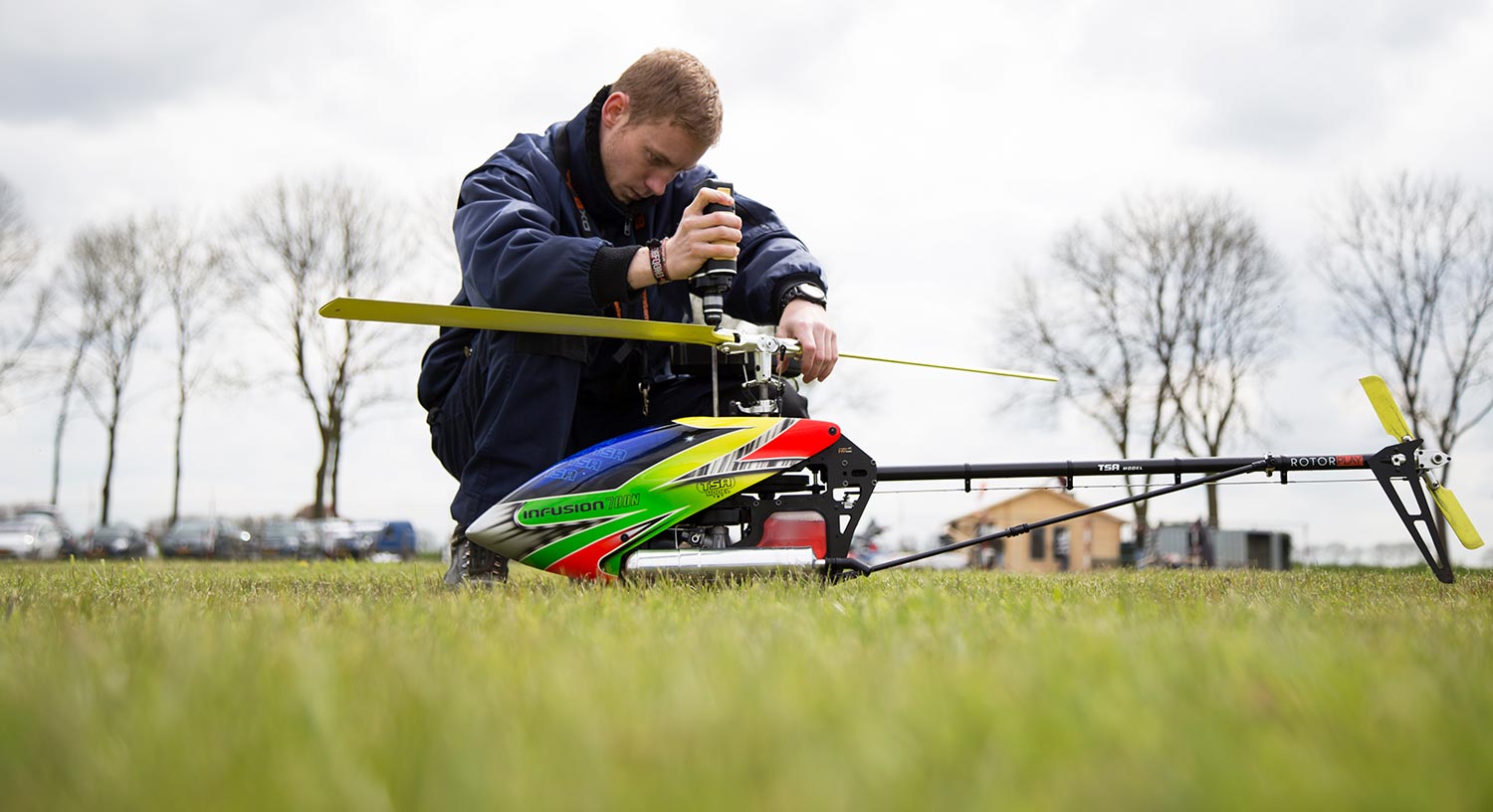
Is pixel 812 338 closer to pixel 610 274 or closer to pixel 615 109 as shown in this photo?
pixel 610 274

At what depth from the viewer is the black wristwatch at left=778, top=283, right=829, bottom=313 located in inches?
166

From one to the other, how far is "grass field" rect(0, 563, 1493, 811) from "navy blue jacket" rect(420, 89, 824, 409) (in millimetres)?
1763

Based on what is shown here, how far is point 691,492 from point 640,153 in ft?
4.77

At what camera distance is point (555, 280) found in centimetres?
363

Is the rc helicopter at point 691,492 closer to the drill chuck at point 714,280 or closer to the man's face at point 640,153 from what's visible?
the drill chuck at point 714,280

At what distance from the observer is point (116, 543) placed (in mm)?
26391

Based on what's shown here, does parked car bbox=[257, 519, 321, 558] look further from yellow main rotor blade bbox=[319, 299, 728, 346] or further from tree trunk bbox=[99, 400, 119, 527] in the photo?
yellow main rotor blade bbox=[319, 299, 728, 346]

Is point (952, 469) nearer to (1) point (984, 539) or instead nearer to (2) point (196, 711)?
(1) point (984, 539)

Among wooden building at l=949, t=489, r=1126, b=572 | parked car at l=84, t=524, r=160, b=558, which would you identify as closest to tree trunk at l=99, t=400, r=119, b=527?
parked car at l=84, t=524, r=160, b=558

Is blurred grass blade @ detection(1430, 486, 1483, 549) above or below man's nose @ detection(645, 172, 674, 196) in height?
below

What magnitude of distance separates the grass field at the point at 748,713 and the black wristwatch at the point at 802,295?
2.21m

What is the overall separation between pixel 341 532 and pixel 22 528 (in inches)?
305

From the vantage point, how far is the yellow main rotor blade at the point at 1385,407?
14.0ft

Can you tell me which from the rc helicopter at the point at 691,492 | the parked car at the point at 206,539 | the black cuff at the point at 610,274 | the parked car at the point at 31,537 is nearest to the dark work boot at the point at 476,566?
the rc helicopter at the point at 691,492
